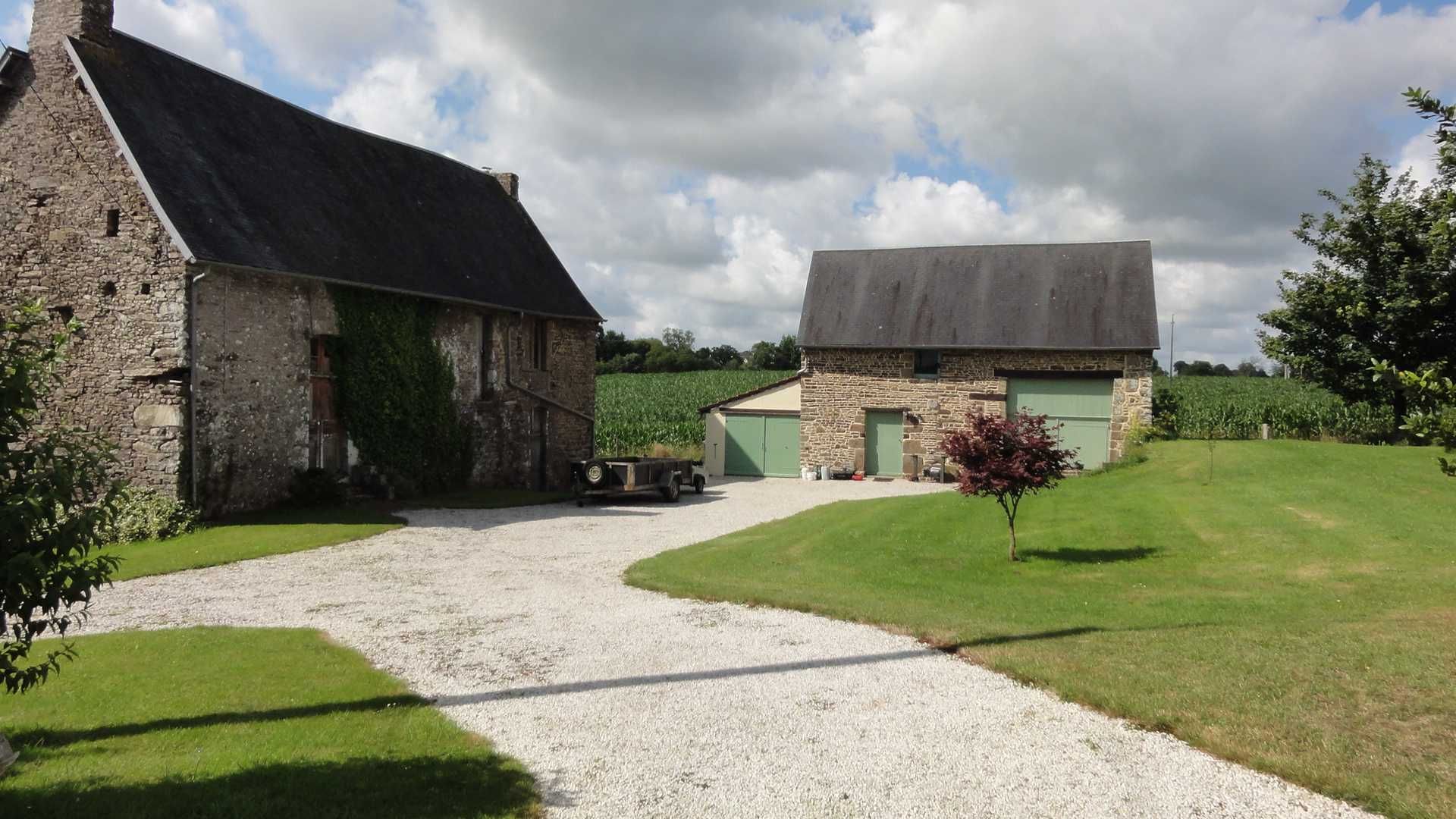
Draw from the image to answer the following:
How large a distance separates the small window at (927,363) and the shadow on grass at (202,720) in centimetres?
2421

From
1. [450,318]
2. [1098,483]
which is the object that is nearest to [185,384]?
[450,318]

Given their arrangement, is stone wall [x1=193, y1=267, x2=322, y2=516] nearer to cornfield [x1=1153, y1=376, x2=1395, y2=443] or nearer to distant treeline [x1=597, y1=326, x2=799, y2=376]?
cornfield [x1=1153, y1=376, x2=1395, y2=443]

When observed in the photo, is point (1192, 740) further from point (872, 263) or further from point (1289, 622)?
point (872, 263)

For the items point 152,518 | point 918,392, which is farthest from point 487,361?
point 918,392

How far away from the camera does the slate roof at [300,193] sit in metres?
17.5

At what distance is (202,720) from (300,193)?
17.1m

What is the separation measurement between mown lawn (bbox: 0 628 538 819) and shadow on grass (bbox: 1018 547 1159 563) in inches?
399

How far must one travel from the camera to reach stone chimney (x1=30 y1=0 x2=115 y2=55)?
17688 mm

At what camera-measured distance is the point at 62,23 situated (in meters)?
17.8

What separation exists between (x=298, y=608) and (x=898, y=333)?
73.2ft

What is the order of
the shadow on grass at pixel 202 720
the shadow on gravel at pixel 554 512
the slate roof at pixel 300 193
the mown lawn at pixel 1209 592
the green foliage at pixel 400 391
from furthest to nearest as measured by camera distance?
the green foliage at pixel 400 391 → the shadow on gravel at pixel 554 512 → the slate roof at pixel 300 193 → the mown lawn at pixel 1209 592 → the shadow on grass at pixel 202 720

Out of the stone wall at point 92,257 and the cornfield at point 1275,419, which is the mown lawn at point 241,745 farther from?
the cornfield at point 1275,419

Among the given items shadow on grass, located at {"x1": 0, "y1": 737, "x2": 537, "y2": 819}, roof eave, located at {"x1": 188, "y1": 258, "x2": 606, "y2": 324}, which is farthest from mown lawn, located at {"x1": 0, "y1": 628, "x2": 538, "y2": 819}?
roof eave, located at {"x1": 188, "y1": 258, "x2": 606, "y2": 324}

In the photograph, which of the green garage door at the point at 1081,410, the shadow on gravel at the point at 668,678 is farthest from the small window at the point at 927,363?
the shadow on gravel at the point at 668,678
